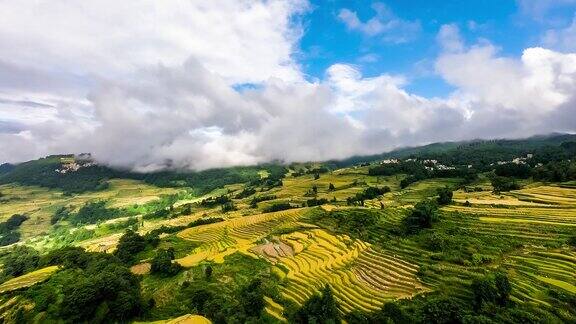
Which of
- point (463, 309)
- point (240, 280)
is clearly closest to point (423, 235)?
point (463, 309)

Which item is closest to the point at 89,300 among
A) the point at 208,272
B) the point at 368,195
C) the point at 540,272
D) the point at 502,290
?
the point at 208,272

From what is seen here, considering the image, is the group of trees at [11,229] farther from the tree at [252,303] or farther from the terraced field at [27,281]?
the tree at [252,303]

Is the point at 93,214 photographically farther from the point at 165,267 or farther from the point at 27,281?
the point at 165,267

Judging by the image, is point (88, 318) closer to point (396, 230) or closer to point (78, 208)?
point (396, 230)

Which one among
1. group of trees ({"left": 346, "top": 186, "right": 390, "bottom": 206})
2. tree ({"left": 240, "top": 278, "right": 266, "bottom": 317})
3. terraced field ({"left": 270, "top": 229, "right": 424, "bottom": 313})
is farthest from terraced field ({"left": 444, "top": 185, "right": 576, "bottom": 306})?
group of trees ({"left": 346, "top": 186, "right": 390, "bottom": 206})

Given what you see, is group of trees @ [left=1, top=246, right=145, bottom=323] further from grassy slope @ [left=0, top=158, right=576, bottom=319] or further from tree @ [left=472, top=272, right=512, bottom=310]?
tree @ [left=472, top=272, right=512, bottom=310]

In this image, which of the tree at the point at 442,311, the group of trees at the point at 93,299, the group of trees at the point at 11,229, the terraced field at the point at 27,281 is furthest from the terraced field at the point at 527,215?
the group of trees at the point at 11,229

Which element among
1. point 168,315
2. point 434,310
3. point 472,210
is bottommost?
point 168,315
